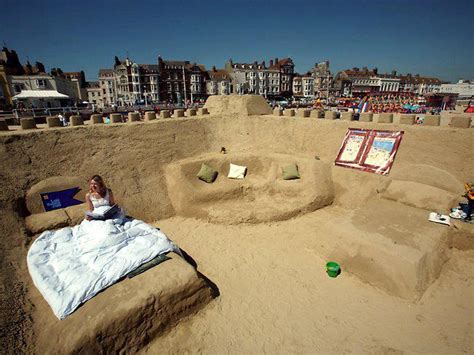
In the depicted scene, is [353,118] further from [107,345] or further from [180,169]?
[107,345]

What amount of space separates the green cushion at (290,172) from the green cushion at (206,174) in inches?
136

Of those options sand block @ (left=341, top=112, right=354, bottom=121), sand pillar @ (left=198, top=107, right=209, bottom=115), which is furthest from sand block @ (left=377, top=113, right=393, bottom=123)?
sand pillar @ (left=198, top=107, right=209, bottom=115)

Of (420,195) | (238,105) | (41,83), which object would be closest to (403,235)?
(420,195)

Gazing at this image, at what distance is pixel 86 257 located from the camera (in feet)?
20.9

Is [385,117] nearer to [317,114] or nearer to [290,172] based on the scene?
[317,114]

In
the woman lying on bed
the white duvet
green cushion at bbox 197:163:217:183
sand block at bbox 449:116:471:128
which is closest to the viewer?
the white duvet

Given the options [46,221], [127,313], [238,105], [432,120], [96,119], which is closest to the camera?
[127,313]

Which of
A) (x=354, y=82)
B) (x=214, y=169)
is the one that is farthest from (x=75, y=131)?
(x=354, y=82)

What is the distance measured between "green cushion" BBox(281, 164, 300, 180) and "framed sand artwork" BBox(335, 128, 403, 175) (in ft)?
6.66

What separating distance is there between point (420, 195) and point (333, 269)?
456cm

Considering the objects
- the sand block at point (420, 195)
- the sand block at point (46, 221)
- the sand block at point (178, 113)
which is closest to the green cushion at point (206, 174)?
the sand block at point (178, 113)

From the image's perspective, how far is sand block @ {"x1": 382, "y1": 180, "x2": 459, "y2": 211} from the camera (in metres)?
8.64

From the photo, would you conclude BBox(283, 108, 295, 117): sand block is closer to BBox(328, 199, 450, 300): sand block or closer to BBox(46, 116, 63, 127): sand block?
BBox(328, 199, 450, 300): sand block

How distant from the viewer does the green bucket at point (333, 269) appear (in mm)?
7414
